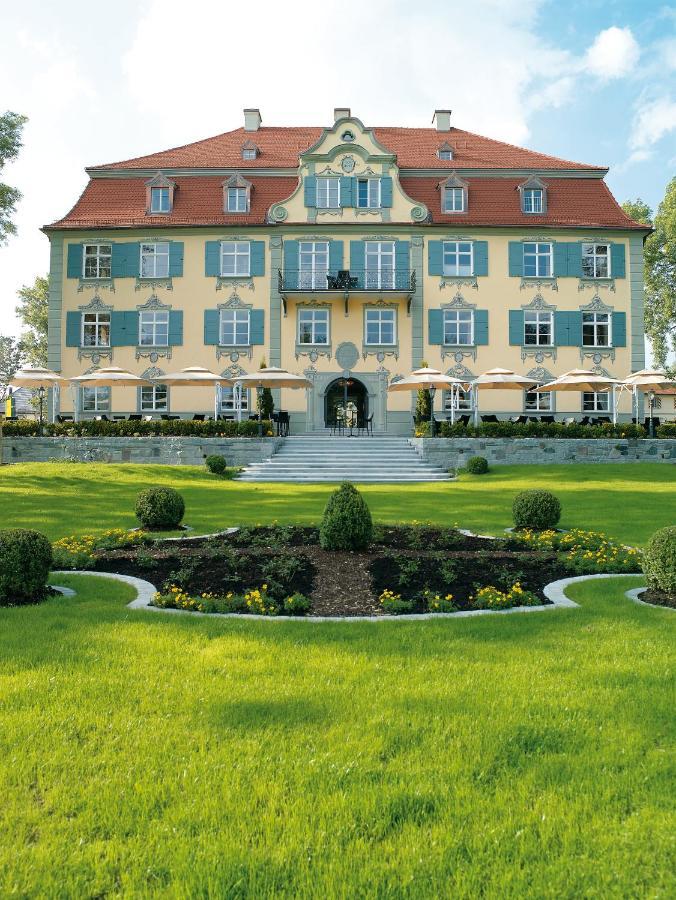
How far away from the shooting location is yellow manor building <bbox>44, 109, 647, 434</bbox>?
3102 centimetres

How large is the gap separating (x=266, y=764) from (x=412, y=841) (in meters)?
0.86

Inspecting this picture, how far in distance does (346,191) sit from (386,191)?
1885 millimetres

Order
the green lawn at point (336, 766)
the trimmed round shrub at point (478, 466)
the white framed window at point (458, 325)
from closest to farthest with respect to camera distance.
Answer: the green lawn at point (336, 766) < the trimmed round shrub at point (478, 466) < the white framed window at point (458, 325)

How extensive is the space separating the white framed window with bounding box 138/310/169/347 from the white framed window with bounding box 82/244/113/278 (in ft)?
9.11

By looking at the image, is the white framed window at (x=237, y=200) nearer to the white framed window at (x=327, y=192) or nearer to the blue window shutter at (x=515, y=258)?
the white framed window at (x=327, y=192)

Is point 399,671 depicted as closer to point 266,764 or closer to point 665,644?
point 266,764

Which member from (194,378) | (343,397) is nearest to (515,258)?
(343,397)

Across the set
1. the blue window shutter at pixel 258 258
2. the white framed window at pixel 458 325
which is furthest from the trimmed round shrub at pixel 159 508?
the white framed window at pixel 458 325

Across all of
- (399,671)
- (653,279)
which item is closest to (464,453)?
(399,671)

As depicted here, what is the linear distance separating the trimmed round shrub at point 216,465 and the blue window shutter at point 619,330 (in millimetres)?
20134

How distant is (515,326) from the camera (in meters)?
31.1

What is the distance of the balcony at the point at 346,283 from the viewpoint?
30125 millimetres

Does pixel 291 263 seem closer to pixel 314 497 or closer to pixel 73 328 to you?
pixel 73 328

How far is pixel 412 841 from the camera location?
8.74 ft
